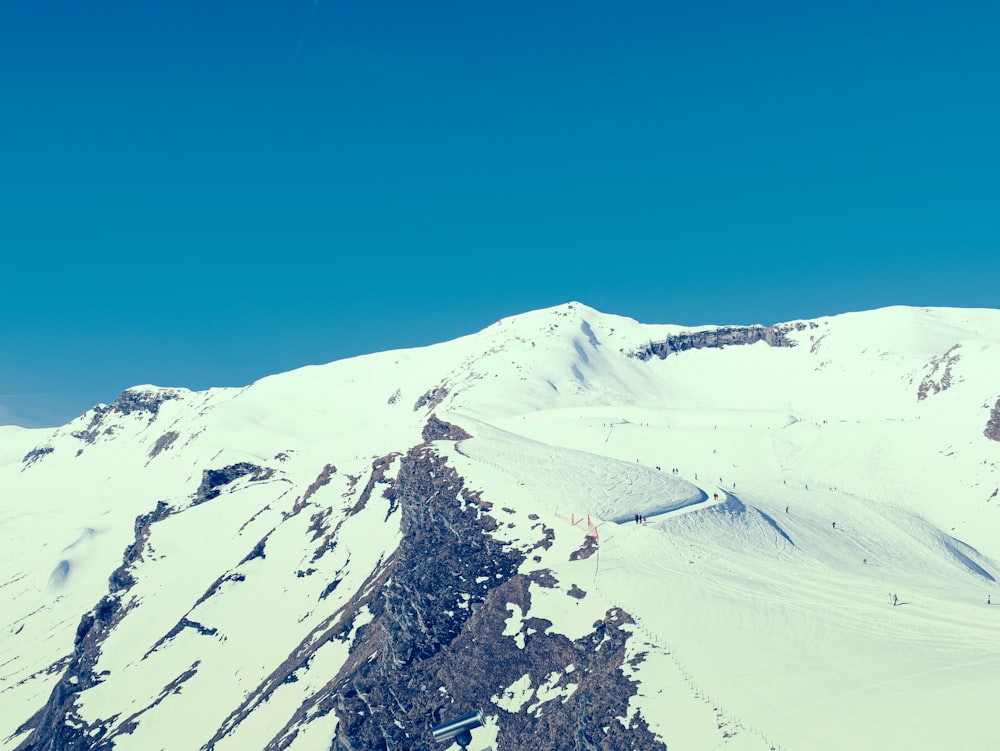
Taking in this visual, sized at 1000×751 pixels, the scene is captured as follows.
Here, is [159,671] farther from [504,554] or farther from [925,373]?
[925,373]

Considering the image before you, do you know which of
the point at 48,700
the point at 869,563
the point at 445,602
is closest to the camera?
the point at 445,602

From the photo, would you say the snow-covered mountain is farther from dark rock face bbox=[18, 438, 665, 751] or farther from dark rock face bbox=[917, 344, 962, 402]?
dark rock face bbox=[917, 344, 962, 402]

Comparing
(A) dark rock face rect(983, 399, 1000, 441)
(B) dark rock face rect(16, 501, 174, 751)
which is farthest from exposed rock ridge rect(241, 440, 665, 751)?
(A) dark rock face rect(983, 399, 1000, 441)

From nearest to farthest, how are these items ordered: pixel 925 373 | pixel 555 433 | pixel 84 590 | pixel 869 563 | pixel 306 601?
1. pixel 869 563
2. pixel 306 601
3. pixel 555 433
4. pixel 84 590
5. pixel 925 373

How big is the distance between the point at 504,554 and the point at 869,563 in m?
36.8

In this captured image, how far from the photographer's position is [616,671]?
5616 cm

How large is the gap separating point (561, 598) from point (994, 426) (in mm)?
88751

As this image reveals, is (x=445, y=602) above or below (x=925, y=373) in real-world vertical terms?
below

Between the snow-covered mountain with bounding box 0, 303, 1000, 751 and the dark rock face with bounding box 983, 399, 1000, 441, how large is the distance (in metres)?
Answer: 0.41

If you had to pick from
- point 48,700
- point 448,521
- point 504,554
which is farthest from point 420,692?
point 48,700

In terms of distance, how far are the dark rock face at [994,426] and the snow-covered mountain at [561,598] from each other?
406 mm

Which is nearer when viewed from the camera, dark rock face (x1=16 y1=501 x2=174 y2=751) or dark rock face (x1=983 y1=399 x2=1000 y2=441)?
dark rock face (x1=16 y1=501 x2=174 y2=751)

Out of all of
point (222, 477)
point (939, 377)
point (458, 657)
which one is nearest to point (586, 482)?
point (458, 657)

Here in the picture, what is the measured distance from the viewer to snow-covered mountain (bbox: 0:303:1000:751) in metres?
52.6
